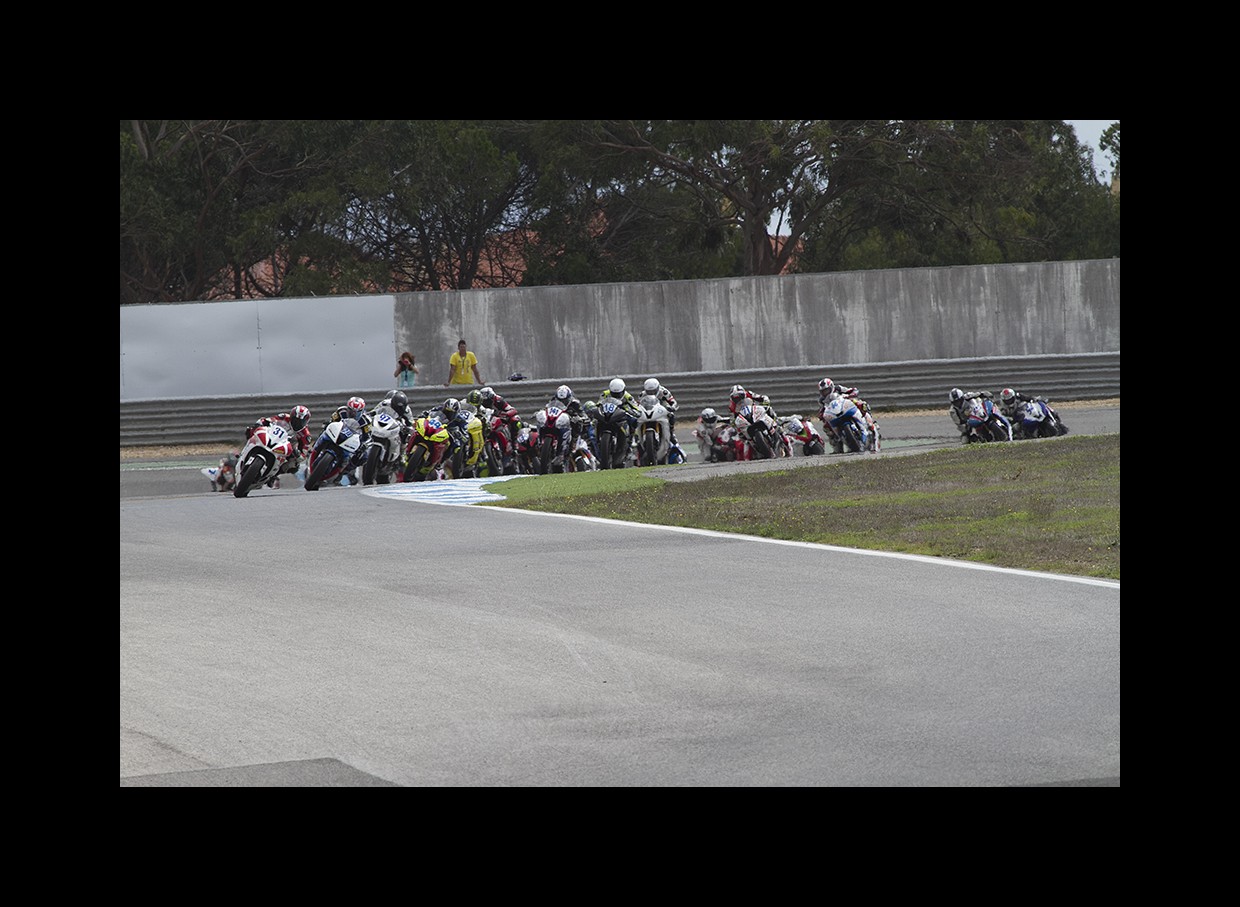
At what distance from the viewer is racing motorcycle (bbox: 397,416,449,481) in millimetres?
22312

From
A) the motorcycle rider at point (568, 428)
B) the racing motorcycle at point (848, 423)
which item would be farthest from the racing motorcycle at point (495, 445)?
the racing motorcycle at point (848, 423)

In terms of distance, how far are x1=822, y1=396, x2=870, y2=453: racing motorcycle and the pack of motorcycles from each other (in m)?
0.01

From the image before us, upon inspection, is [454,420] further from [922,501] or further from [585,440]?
[922,501]

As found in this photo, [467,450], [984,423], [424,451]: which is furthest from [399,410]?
[984,423]

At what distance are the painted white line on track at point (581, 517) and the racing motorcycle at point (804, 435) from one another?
4.12 meters

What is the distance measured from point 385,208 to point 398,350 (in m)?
12.9

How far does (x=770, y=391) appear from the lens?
30828 millimetres

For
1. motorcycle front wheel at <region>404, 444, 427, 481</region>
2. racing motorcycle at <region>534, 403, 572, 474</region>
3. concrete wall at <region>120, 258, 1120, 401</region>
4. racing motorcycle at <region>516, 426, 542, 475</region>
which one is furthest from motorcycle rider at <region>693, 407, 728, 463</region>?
concrete wall at <region>120, 258, 1120, 401</region>

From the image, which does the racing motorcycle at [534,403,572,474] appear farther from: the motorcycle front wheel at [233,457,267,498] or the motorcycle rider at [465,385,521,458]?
the motorcycle front wheel at [233,457,267,498]

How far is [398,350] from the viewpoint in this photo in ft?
112

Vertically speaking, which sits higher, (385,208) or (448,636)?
(385,208)

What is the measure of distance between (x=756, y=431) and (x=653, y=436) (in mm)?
1465
